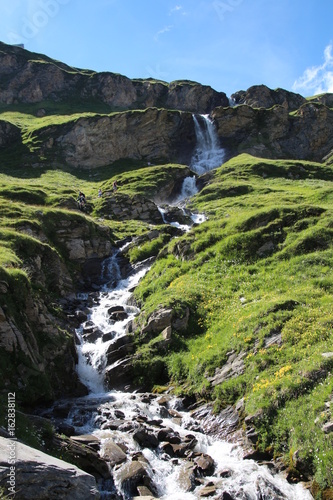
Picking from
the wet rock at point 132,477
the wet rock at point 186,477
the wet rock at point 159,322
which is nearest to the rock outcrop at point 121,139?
the wet rock at point 159,322

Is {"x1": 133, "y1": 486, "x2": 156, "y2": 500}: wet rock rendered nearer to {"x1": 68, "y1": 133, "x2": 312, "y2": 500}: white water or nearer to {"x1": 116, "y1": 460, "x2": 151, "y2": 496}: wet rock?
{"x1": 116, "y1": 460, "x2": 151, "y2": 496}: wet rock

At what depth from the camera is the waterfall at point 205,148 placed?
277ft

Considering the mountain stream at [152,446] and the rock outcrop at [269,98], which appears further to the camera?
the rock outcrop at [269,98]

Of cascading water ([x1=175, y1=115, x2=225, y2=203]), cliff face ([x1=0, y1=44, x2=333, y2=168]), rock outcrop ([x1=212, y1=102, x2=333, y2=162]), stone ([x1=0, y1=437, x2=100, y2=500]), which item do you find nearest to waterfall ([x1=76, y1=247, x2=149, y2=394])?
stone ([x1=0, y1=437, x2=100, y2=500])

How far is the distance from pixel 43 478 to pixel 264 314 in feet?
39.9

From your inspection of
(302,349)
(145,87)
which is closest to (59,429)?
(302,349)

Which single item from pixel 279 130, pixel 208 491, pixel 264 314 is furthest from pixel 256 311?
pixel 279 130

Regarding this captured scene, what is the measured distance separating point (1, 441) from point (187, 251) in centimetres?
2187

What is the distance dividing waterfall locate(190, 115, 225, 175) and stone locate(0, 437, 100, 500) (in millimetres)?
76220

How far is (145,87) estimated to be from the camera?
436 feet

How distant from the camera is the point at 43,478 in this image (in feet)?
28.9

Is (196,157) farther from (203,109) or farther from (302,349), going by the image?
(302,349)

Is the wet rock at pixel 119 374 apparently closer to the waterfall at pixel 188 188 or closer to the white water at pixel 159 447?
the white water at pixel 159 447

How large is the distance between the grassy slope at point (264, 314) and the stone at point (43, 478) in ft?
20.6
